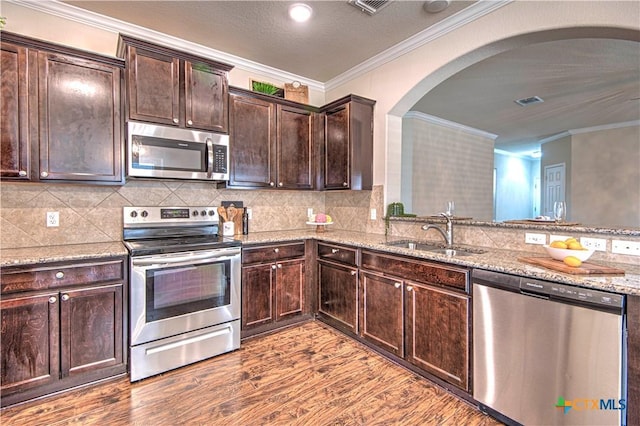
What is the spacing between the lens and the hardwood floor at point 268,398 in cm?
185

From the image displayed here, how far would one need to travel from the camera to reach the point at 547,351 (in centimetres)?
161

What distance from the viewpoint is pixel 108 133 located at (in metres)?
2.41

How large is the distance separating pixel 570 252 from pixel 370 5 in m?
2.19

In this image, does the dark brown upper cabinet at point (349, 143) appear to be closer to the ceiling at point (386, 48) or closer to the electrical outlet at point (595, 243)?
the ceiling at point (386, 48)

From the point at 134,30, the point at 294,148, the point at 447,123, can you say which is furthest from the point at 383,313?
the point at 447,123

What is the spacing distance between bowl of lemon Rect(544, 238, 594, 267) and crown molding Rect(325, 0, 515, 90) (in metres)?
1.79

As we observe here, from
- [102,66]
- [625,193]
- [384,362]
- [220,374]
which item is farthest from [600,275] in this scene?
[625,193]

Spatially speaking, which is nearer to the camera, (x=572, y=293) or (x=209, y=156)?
(x=572, y=293)

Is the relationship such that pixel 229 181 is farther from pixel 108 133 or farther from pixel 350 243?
pixel 350 243

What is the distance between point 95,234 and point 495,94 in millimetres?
5078

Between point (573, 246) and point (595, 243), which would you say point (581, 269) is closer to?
point (573, 246)

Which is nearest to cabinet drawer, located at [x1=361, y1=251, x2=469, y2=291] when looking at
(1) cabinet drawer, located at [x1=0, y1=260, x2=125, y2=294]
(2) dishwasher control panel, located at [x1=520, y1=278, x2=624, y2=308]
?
(2) dishwasher control panel, located at [x1=520, y1=278, x2=624, y2=308]

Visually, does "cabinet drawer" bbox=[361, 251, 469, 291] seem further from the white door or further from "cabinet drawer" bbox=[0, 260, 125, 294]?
the white door

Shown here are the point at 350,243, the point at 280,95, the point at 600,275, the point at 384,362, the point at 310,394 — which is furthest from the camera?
the point at 280,95
